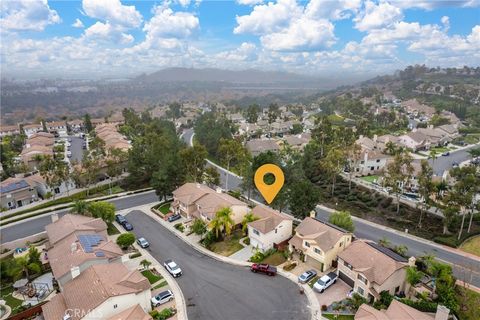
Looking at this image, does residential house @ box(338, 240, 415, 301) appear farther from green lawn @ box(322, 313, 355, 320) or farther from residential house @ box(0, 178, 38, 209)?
residential house @ box(0, 178, 38, 209)

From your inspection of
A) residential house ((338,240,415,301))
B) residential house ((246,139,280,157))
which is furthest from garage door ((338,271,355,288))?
residential house ((246,139,280,157))

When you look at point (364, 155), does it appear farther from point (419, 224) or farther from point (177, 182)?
point (177, 182)

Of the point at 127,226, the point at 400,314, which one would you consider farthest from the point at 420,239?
the point at 127,226

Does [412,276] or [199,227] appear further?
[199,227]

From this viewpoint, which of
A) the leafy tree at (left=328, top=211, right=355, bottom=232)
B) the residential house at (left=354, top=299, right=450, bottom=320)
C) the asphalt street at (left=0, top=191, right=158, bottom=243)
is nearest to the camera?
the residential house at (left=354, top=299, right=450, bottom=320)

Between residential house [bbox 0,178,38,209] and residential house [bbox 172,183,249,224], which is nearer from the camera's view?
residential house [bbox 172,183,249,224]

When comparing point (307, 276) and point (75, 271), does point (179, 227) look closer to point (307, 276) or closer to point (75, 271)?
point (75, 271)
